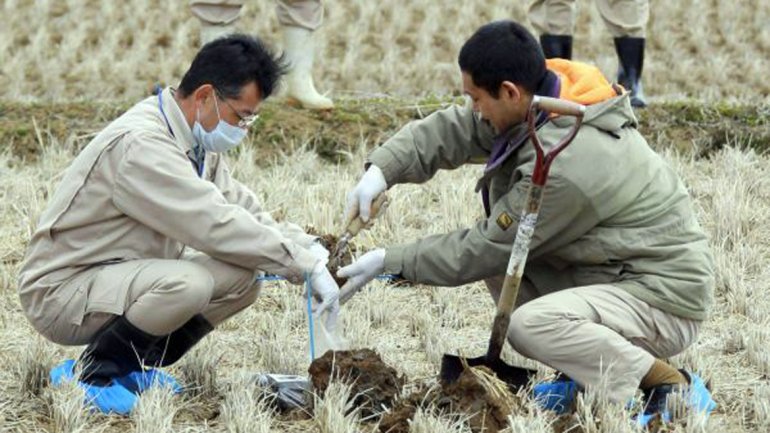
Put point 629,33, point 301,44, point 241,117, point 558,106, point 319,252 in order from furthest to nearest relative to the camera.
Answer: point 629,33, point 301,44, point 319,252, point 241,117, point 558,106

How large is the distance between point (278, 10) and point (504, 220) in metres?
4.58

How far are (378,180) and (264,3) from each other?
959cm

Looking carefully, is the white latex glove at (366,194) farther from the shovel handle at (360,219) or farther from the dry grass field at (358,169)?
the dry grass field at (358,169)

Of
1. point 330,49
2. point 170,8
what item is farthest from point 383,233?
point 170,8

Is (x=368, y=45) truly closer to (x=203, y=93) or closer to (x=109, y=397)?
(x=203, y=93)

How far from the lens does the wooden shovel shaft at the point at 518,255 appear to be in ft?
13.7

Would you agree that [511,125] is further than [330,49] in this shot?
No

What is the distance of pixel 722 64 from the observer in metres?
12.0

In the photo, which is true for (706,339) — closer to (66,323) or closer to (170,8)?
(66,323)

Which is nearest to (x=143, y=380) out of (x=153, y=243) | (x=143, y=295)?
(x=143, y=295)

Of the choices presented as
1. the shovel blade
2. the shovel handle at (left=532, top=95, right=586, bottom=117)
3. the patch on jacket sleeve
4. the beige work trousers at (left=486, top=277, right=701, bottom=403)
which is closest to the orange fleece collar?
the shovel handle at (left=532, top=95, right=586, bottom=117)

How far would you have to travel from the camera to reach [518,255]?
4.21 metres

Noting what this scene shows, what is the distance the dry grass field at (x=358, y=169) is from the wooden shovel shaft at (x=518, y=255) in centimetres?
33

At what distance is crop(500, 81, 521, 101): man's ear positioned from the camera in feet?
14.2
